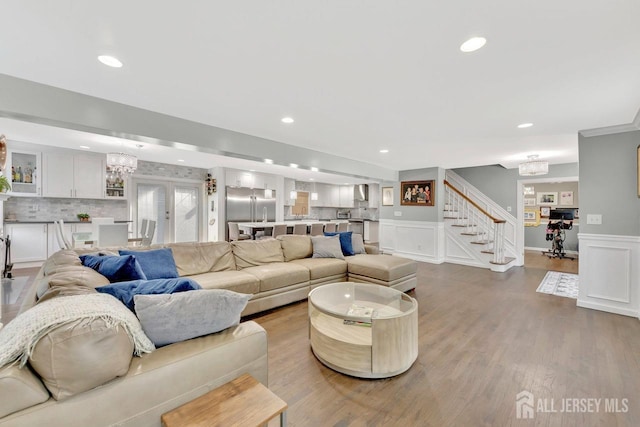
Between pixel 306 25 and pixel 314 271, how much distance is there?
2.91 metres

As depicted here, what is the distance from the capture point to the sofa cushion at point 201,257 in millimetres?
3229

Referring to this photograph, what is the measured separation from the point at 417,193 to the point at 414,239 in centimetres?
116

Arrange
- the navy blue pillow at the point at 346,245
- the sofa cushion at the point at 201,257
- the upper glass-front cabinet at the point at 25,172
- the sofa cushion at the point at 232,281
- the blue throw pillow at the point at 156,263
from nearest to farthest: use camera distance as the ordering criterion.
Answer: the blue throw pillow at the point at 156,263 < the sofa cushion at the point at 232,281 < the sofa cushion at the point at 201,257 < the navy blue pillow at the point at 346,245 < the upper glass-front cabinet at the point at 25,172

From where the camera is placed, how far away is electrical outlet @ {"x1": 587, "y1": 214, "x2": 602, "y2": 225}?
354 centimetres

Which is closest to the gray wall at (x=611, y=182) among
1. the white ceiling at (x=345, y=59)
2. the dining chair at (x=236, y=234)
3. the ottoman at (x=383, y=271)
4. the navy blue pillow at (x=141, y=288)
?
the white ceiling at (x=345, y=59)

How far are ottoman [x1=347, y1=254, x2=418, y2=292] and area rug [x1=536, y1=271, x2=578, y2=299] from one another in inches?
85.9

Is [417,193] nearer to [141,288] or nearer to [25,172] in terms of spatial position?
[141,288]

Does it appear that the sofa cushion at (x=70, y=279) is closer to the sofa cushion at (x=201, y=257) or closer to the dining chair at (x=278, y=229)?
the sofa cushion at (x=201, y=257)

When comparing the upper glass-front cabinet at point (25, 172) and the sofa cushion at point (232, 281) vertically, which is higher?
the upper glass-front cabinet at point (25, 172)

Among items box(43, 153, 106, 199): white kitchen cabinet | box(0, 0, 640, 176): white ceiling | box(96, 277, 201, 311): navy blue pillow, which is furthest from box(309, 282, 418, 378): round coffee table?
box(43, 153, 106, 199): white kitchen cabinet

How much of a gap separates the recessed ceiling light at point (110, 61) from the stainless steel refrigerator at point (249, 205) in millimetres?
5496

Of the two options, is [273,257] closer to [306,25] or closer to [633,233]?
[306,25]

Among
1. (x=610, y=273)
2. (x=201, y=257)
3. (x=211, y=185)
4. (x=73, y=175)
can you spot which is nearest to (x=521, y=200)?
(x=610, y=273)

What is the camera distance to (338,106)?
2840 millimetres
